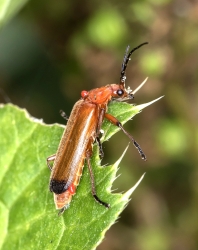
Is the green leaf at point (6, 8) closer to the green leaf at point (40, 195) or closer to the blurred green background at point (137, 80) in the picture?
the green leaf at point (40, 195)

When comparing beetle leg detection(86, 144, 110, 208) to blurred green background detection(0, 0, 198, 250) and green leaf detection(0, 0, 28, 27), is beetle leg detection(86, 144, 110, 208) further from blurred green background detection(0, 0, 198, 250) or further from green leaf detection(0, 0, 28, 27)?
blurred green background detection(0, 0, 198, 250)

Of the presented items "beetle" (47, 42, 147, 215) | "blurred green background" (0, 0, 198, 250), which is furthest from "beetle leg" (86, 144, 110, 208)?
"blurred green background" (0, 0, 198, 250)

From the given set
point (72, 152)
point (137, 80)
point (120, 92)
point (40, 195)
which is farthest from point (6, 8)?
point (137, 80)

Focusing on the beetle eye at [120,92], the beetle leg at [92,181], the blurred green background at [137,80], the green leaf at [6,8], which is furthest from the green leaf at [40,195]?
the blurred green background at [137,80]

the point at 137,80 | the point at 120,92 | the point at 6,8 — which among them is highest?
the point at 6,8

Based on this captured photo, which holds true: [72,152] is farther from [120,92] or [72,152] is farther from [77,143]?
[120,92]

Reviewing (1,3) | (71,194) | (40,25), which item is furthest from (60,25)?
(71,194)

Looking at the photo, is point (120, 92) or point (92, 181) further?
point (120, 92)
